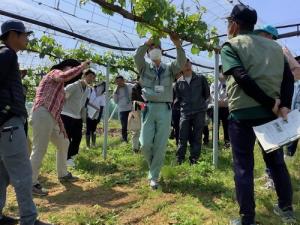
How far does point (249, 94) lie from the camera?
11.4 ft

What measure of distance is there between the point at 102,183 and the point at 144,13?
2.45 metres

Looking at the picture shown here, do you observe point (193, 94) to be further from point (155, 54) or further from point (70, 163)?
point (70, 163)

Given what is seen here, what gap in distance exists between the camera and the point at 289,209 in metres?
3.84

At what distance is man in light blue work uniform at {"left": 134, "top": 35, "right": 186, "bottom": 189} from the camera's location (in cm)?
535

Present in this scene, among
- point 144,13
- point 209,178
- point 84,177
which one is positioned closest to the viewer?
point 144,13

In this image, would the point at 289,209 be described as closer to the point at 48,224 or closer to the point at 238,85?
the point at 238,85

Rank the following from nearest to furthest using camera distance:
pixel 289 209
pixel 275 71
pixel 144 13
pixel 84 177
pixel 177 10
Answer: pixel 275 71
pixel 289 209
pixel 144 13
pixel 177 10
pixel 84 177

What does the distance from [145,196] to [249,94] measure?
2099mm

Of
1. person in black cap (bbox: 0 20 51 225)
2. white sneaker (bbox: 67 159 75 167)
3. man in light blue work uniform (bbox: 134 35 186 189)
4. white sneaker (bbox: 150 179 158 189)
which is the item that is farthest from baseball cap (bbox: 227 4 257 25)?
white sneaker (bbox: 67 159 75 167)

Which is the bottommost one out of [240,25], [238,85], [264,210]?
[264,210]

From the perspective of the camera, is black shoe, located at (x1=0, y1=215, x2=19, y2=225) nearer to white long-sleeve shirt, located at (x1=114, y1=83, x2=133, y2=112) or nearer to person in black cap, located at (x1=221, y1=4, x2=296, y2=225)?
person in black cap, located at (x1=221, y1=4, x2=296, y2=225)

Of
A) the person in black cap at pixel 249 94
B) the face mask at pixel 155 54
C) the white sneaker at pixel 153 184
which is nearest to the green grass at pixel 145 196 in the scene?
the white sneaker at pixel 153 184

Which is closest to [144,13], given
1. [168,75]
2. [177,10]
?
[177,10]

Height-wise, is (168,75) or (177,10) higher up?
(177,10)
